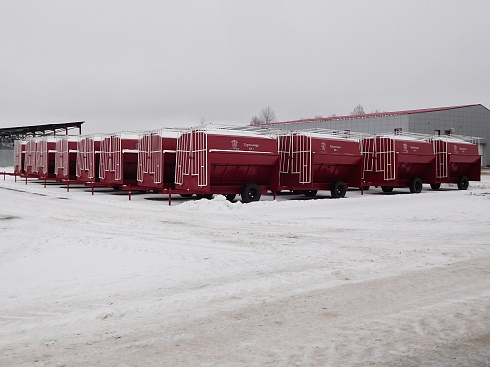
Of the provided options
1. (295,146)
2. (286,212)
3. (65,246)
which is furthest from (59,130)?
(65,246)

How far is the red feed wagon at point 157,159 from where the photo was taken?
74.6ft

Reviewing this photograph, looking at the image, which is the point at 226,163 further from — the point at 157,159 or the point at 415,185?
the point at 415,185

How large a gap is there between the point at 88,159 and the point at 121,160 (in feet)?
14.7

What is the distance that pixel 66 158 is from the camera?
32438 mm

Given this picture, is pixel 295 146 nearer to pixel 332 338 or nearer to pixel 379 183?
pixel 379 183

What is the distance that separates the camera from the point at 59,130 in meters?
58.2

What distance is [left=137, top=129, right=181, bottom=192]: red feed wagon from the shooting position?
74.6 feet

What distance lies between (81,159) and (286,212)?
55.8 ft

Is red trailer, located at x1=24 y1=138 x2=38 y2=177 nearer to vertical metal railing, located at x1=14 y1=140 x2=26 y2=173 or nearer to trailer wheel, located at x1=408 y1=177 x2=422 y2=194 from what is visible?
vertical metal railing, located at x1=14 y1=140 x2=26 y2=173

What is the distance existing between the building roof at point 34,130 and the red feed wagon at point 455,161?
3805cm

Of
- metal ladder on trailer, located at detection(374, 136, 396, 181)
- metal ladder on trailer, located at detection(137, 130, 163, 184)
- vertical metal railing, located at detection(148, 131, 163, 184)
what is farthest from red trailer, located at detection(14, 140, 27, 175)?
metal ladder on trailer, located at detection(374, 136, 396, 181)

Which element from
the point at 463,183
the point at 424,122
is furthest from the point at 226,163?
the point at 424,122

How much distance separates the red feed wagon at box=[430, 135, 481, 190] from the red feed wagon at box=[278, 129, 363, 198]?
7.51 m

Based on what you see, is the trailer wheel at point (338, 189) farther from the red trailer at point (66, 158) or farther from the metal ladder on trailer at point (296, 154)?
the red trailer at point (66, 158)
